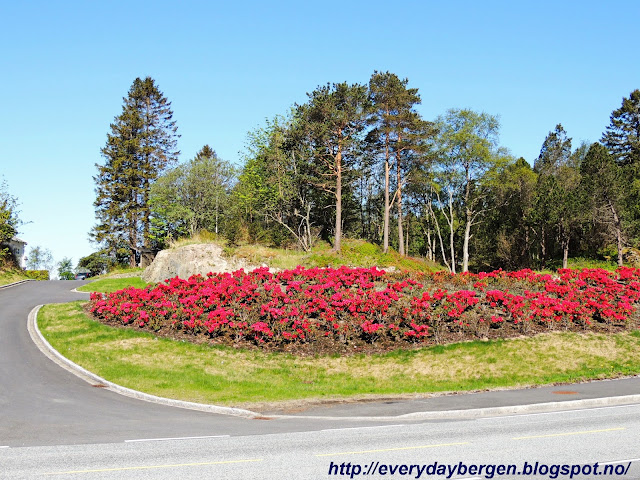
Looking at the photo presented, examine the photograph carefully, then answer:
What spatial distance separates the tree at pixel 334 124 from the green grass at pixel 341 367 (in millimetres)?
20012

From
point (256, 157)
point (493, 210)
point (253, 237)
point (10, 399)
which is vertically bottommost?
point (10, 399)

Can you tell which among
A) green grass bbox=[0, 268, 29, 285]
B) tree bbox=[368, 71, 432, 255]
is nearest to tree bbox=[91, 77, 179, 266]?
green grass bbox=[0, 268, 29, 285]

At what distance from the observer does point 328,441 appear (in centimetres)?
918

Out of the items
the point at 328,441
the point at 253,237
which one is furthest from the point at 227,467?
the point at 253,237

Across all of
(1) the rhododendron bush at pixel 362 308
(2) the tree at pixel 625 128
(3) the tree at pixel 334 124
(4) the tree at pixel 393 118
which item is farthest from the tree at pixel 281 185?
(2) the tree at pixel 625 128

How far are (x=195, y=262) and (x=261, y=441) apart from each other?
904 inches

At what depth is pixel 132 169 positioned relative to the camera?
56.5 meters

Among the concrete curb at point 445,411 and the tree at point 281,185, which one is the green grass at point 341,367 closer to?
the concrete curb at point 445,411

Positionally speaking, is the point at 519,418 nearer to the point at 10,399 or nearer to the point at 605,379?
the point at 605,379

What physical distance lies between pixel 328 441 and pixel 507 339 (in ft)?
36.2

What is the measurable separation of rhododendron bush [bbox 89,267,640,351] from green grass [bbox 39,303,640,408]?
97 cm

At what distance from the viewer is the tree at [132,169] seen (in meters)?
56.8

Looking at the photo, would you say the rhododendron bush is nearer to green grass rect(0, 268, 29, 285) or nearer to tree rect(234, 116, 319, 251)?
tree rect(234, 116, 319, 251)

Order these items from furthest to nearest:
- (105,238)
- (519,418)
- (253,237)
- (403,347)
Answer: (105,238), (253,237), (403,347), (519,418)
